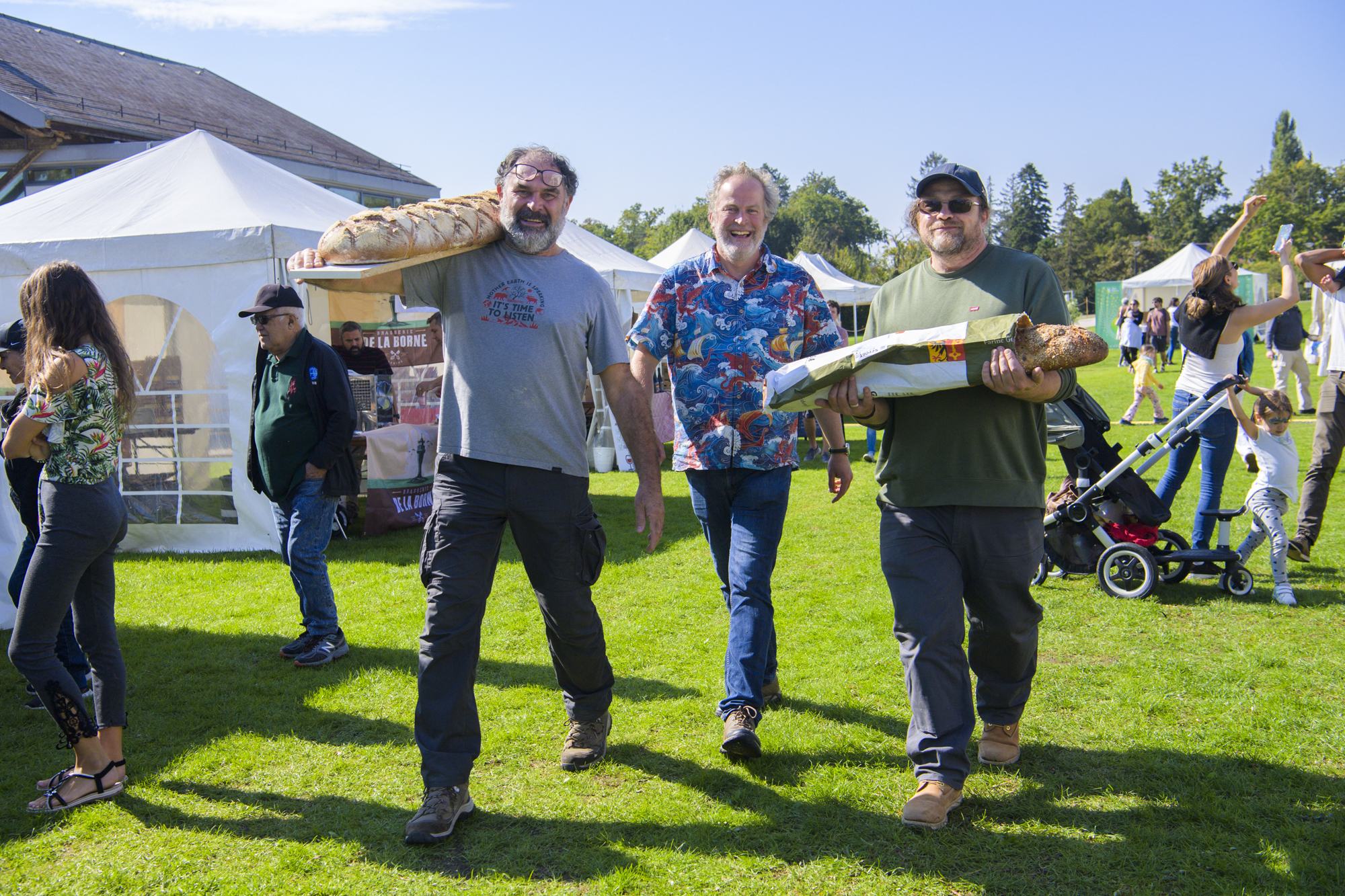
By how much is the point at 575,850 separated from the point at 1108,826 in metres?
1.71

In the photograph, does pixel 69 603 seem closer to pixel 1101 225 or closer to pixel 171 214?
pixel 171 214

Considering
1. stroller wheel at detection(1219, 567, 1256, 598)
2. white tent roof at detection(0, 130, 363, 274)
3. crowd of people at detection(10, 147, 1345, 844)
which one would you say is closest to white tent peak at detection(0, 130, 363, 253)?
white tent roof at detection(0, 130, 363, 274)

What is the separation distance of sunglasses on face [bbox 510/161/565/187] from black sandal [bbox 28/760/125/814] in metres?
2.67

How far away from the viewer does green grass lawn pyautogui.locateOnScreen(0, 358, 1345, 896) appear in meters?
2.72

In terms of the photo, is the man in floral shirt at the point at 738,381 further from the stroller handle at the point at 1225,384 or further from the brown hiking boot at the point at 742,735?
the stroller handle at the point at 1225,384

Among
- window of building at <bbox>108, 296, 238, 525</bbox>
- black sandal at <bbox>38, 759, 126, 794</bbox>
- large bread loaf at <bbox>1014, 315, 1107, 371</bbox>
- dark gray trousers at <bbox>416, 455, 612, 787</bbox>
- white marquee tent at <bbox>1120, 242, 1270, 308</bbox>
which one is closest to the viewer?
large bread loaf at <bbox>1014, 315, 1107, 371</bbox>

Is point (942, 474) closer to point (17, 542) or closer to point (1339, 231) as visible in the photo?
point (17, 542)

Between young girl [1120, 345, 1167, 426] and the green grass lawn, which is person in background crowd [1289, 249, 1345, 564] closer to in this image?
the green grass lawn

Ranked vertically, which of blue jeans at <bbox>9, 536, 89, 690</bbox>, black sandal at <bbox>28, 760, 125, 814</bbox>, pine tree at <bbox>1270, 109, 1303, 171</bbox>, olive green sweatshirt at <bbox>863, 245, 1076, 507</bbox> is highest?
pine tree at <bbox>1270, 109, 1303, 171</bbox>

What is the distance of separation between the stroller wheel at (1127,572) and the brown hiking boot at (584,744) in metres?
3.61

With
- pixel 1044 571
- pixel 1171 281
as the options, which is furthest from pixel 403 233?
pixel 1171 281

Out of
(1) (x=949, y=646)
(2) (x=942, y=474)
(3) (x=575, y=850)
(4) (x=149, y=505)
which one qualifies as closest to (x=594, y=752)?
(3) (x=575, y=850)

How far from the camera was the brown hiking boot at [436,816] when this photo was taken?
287 cm

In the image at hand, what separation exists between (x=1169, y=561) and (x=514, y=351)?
14.7 feet
